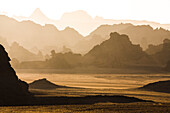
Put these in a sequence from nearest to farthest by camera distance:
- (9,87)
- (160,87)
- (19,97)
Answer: (19,97) → (9,87) → (160,87)

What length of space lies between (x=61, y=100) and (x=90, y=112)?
57.0ft

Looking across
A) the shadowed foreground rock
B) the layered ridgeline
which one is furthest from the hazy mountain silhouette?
the layered ridgeline

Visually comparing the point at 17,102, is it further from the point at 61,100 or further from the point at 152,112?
the point at 152,112

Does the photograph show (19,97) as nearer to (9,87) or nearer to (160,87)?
(9,87)

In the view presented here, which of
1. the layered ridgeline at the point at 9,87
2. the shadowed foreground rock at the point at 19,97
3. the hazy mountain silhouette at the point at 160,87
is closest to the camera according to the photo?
the layered ridgeline at the point at 9,87

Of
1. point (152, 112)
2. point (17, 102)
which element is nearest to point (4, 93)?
point (17, 102)

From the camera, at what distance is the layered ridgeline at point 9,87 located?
55.7 meters

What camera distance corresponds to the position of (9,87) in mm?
60000

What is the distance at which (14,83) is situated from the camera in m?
61.7

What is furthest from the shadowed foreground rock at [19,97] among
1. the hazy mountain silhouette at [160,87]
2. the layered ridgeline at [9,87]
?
the hazy mountain silhouette at [160,87]

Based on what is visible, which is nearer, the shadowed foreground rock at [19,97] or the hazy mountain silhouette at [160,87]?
the shadowed foreground rock at [19,97]

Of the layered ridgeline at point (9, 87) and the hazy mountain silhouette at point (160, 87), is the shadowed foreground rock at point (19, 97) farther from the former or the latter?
the hazy mountain silhouette at point (160, 87)

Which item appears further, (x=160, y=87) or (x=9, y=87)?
(x=160, y=87)

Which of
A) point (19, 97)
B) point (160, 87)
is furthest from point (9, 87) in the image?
point (160, 87)
